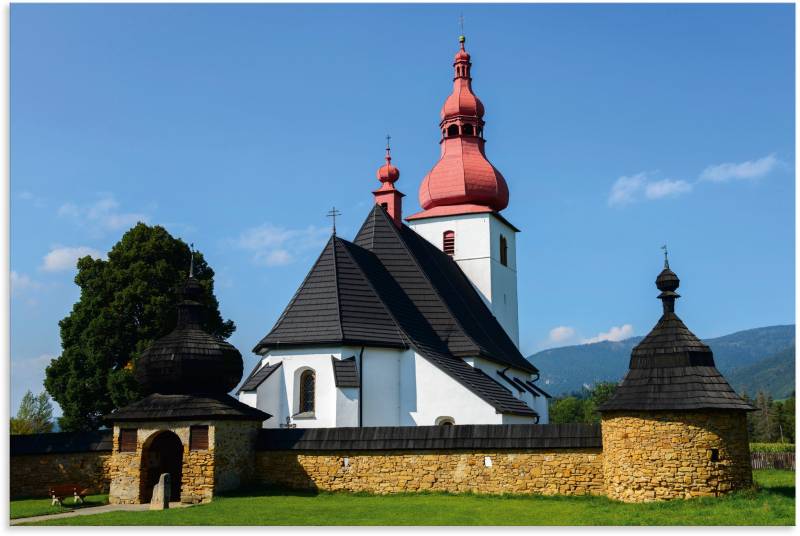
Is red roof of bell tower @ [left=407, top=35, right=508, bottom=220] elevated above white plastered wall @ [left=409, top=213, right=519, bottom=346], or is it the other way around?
red roof of bell tower @ [left=407, top=35, right=508, bottom=220]

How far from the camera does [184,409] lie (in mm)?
19875

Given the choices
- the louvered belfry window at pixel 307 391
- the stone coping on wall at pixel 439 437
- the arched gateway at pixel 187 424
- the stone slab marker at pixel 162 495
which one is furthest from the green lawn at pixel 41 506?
the louvered belfry window at pixel 307 391

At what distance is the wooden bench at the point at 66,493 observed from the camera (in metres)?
19.2

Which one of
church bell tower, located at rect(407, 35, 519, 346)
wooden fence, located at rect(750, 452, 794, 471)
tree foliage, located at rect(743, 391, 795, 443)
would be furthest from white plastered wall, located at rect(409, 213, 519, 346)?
tree foliage, located at rect(743, 391, 795, 443)

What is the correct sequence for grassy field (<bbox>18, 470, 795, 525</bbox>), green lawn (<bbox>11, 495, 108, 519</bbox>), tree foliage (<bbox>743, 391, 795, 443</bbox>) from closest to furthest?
grassy field (<bbox>18, 470, 795, 525</bbox>)
green lawn (<bbox>11, 495, 108, 519</bbox>)
tree foliage (<bbox>743, 391, 795, 443</bbox>)

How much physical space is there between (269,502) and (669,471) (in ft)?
27.7

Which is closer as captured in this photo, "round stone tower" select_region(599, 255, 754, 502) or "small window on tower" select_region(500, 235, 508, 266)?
"round stone tower" select_region(599, 255, 754, 502)

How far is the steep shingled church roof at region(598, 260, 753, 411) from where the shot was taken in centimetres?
1742

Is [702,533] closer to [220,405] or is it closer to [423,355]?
[220,405]

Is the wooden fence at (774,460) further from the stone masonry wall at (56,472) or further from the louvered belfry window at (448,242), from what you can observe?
the stone masonry wall at (56,472)

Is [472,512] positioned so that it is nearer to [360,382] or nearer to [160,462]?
[160,462]

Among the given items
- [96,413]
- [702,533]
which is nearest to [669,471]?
[702,533]

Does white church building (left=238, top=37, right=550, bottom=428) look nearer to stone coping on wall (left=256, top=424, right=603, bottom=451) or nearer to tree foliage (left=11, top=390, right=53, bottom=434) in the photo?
stone coping on wall (left=256, top=424, right=603, bottom=451)

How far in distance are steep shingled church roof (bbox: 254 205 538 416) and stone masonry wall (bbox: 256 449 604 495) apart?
17.9 ft
